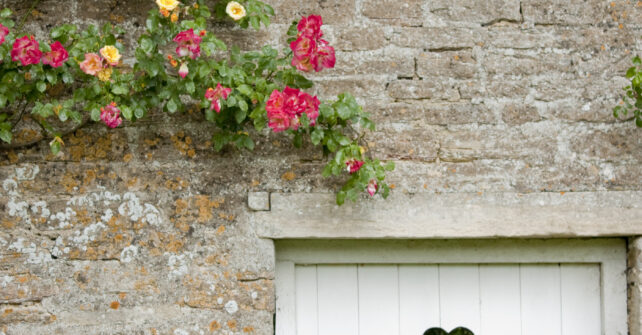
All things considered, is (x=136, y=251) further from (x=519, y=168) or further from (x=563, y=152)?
(x=563, y=152)

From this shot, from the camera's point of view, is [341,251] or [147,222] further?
[341,251]

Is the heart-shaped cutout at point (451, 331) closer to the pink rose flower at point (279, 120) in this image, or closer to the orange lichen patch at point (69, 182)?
the pink rose flower at point (279, 120)

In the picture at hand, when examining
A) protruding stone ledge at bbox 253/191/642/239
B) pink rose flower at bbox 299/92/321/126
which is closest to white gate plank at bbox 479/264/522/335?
protruding stone ledge at bbox 253/191/642/239

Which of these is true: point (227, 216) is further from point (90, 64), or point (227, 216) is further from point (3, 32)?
point (3, 32)

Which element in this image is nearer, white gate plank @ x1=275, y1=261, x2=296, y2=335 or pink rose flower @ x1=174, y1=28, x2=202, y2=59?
pink rose flower @ x1=174, y1=28, x2=202, y2=59

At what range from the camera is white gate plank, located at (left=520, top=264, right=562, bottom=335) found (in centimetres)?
279

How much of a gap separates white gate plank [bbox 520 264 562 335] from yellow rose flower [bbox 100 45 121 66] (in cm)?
192

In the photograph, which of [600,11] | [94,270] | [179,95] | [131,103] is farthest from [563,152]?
[94,270]

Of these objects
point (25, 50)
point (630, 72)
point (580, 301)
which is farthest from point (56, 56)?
point (580, 301)

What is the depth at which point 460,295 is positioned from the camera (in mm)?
2797

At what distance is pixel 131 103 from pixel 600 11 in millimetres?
1957

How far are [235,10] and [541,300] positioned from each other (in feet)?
5.96

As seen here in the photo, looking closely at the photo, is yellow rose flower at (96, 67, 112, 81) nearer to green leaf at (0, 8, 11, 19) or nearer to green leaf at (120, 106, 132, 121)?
green leaf at (120, 106, 132, 121)

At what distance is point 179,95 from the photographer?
2.57 metres
